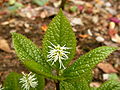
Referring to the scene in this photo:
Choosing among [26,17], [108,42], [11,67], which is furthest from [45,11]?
[11,67]

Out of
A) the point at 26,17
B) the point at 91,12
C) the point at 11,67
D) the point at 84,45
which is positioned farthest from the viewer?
the point at 91,12

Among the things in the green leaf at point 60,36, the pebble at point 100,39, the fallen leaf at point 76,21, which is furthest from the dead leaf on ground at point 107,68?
the green leaf at point 60,36

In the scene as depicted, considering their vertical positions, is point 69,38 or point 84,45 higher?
point 69,38

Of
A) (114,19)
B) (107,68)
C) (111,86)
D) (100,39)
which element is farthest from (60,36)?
(114,19)

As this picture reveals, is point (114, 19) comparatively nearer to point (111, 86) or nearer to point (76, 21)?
point (76, 21)

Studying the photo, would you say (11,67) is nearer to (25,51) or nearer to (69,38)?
(25,51)

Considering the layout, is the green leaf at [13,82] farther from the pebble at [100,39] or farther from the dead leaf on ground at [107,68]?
the pebble at [100,39]

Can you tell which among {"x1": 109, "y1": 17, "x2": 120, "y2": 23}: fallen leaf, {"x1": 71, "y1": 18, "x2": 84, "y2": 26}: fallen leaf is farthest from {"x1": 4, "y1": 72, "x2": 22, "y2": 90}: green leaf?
{"x1": 109, "y1": 17, "x2": 120, "y2": 23}: fallen leaf

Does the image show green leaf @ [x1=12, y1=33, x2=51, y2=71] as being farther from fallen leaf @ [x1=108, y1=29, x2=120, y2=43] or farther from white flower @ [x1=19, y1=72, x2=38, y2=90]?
fallen leaf @ [x1=108, y1=29, x2=120, y2=43]
